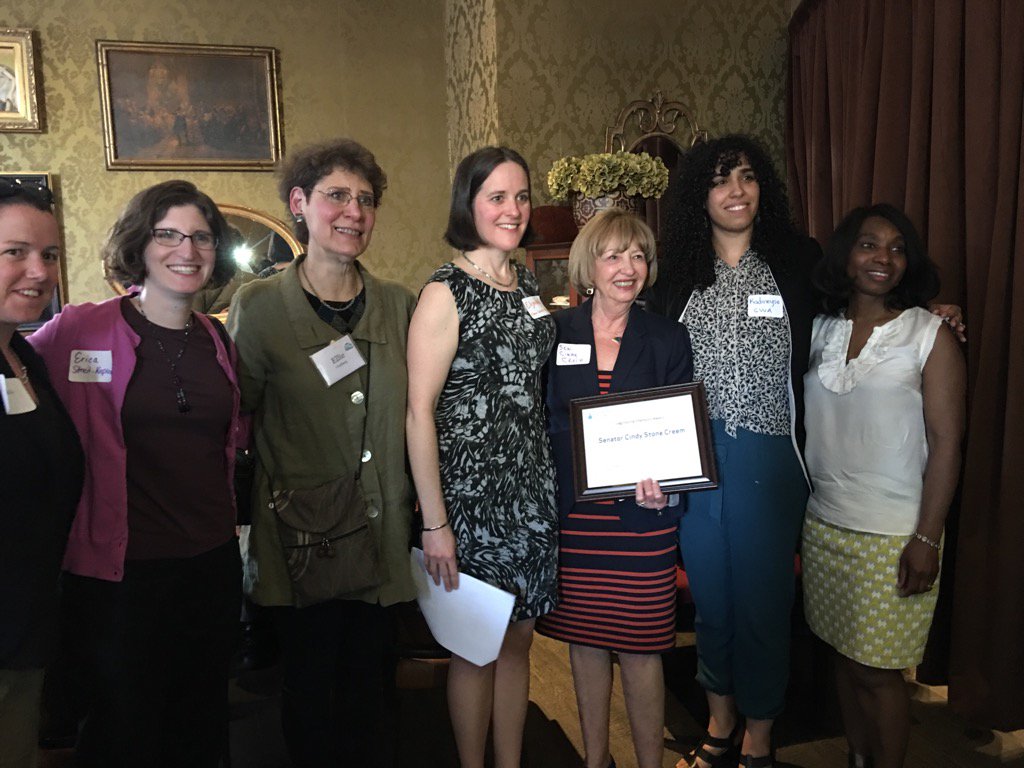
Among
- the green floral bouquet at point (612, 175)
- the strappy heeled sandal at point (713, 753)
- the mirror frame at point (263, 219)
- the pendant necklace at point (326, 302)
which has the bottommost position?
the strappy heeled sandal at point (713, 753)

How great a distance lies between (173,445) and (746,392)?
1.46 meters

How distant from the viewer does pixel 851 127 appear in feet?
12.5

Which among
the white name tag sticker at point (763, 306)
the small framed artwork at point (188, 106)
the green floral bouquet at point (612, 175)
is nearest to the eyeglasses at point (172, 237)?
the white name tag sticker at point (763, 306)

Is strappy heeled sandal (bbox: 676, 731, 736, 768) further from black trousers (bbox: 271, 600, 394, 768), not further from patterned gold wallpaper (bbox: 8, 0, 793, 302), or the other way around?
patterned gold wallpaper (bbox: 8, 0, 793, 302)

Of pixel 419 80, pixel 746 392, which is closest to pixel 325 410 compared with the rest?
pixel 746 392

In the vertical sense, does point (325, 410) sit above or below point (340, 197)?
below

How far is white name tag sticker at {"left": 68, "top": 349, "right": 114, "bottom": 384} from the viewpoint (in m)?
1.61

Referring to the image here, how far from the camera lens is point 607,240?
2070 millimetres

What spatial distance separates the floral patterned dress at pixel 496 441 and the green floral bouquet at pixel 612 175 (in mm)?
1241

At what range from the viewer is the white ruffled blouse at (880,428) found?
208 centimetres

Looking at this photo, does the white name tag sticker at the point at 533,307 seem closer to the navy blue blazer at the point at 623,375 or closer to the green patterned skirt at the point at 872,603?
the navy blue blazer at the point at 623,375

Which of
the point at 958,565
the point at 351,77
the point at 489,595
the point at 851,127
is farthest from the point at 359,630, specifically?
the point at 351,77

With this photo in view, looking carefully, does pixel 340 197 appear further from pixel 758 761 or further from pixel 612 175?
pixel 758 761

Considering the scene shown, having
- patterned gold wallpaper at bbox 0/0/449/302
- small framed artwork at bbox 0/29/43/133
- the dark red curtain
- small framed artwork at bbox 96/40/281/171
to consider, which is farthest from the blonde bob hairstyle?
small framed artwork at bbox 0/29/43/133
